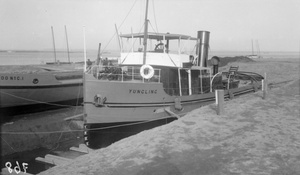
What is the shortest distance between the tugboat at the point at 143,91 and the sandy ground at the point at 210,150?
2090 millimetres

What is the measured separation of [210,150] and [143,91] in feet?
15.6

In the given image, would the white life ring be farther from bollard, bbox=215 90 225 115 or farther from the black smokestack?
the black smokestack

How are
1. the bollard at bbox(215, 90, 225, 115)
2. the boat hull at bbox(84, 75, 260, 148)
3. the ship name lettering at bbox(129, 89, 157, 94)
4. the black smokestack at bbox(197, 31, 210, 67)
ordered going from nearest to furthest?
the bollard at bbox(215, 90, 225, 115) → the boat hull at bbox(84, 75, 260, 148) → the ship name lettering at bbox(129, 89, 157, 94) → the black smokestack at bbox(197, 31, 210, 67)

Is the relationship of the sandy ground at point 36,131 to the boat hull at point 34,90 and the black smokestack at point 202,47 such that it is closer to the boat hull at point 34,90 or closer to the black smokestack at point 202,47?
the boat hull at point 34,90

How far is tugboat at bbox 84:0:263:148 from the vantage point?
31.1 ft

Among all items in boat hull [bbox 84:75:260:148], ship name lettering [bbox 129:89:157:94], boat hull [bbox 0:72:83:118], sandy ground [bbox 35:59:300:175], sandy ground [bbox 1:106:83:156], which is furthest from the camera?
boat hull [bbox 0:72:83:118]

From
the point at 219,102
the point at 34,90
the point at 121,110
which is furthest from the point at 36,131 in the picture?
the point at 219,102

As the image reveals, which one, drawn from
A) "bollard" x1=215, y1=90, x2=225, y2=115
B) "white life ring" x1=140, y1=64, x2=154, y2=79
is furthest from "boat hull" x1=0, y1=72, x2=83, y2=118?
"bollard" x1=215, y1=90, x2=225, y2=115

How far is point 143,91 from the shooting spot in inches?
393

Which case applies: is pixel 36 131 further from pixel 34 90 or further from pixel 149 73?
pixel 149 73

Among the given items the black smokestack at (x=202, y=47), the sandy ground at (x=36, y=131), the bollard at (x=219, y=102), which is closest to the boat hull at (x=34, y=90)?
the sandy ground at (x=36, y=131)

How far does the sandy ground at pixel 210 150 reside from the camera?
481cm

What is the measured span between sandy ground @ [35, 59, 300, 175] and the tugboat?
2.09 m

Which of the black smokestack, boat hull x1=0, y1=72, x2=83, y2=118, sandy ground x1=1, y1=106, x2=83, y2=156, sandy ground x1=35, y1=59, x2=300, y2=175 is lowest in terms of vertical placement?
sandy ground x1=1, y1=106, x2=83, y2=156
